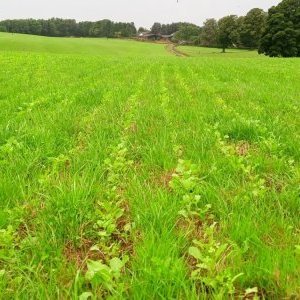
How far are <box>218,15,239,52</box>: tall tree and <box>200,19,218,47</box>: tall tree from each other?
3.88 meters

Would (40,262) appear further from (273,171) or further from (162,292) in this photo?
(273,171)

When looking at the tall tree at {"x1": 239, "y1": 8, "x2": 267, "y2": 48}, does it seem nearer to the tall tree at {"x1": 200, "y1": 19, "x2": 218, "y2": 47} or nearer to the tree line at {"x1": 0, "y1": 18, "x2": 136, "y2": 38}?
the tall tree at {"x1": 200, "y1": 19, "x2": 218, "y2": 47}

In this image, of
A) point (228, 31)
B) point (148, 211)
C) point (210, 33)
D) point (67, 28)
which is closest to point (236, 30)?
point (228, 31)

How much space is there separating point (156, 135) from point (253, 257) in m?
3.31

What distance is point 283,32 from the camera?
6119cm

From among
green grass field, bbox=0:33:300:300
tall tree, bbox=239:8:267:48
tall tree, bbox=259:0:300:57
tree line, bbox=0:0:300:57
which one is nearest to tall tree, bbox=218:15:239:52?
tree line, bbox=0:0:300:57

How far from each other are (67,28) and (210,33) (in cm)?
8093

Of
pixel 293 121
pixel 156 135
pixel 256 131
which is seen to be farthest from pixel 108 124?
pixel 293 121

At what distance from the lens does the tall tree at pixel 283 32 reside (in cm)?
6162

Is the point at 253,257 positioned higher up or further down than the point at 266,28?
further down

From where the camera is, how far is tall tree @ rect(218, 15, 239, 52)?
283 ft

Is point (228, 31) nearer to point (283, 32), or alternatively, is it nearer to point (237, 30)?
point (237, 30)

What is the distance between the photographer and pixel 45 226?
2.90 metres

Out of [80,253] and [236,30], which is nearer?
[80,253]
